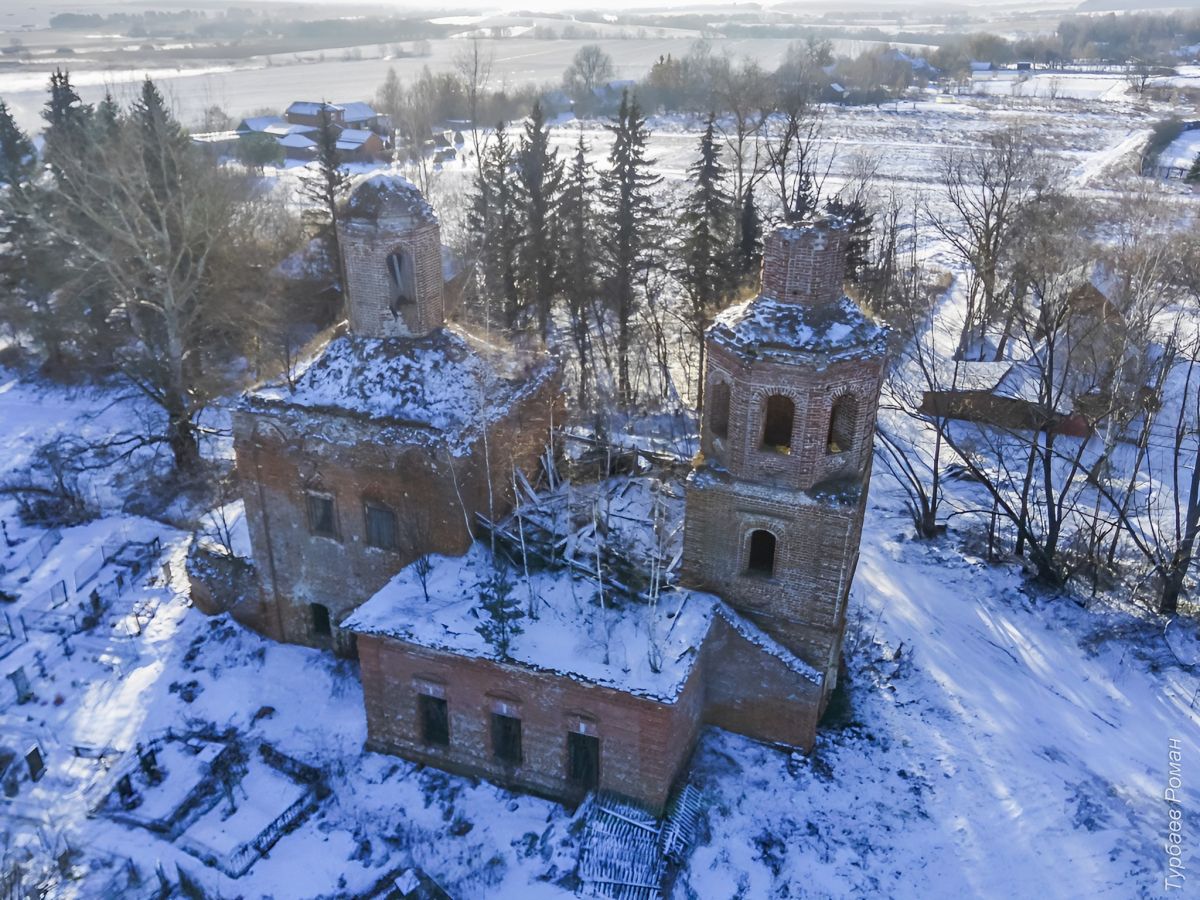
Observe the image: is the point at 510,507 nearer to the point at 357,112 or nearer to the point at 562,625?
the point at 562,625

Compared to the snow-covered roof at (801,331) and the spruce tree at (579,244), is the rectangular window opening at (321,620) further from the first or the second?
the spruce tree at (579,244)

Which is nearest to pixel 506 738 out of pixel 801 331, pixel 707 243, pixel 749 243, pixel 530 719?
pixel 530 719

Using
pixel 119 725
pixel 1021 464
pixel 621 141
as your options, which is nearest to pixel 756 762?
pixel 119 725

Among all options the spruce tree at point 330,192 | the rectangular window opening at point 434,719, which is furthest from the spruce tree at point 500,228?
the rectangular window opening at point 434,719

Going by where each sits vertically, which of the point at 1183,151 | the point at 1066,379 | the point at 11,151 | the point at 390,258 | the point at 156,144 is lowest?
the point at 1066,379

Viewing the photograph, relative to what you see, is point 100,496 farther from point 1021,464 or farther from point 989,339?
point 989,339

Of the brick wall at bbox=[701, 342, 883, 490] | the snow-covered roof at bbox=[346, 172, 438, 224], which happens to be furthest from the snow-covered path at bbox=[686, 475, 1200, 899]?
the snow-covered roof at bbox=[346, 172, 438, 224]

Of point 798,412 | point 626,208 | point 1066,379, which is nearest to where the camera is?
point 798,412
